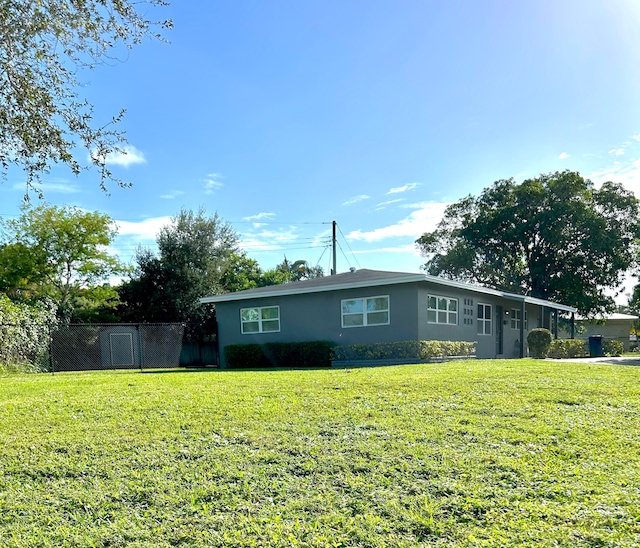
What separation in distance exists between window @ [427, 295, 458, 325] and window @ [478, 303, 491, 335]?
7.03 ft

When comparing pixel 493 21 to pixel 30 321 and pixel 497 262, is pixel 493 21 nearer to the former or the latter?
pixel 30 321

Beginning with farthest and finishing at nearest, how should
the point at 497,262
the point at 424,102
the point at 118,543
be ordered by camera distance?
the point at 497,262 → the point at 424,102 → the point at 118,543

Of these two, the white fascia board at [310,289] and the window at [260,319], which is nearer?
the white fascia board at [310,289]

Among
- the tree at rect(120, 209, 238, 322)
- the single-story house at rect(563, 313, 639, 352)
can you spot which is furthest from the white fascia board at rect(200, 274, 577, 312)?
the single-story house at rect(563, 313, 639, 352)

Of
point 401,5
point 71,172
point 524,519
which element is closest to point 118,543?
point 524,519

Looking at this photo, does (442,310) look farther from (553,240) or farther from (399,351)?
(553,240)

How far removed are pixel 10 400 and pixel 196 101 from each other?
6.95 m

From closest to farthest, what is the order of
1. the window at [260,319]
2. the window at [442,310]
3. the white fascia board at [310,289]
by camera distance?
the white fascia board at [310,289] → the window at [442,310] → the window at [260,319]

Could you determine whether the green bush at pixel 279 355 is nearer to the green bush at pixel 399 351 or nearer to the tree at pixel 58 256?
the green bush at pixel 399 351

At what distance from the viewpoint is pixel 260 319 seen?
1852cm

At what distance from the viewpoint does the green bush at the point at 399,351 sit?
47.1 ft

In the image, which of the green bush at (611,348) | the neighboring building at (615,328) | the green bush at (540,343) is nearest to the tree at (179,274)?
the green bush at (540,343)

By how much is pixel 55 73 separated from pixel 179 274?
19.5m

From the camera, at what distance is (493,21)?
9578 millimetres
